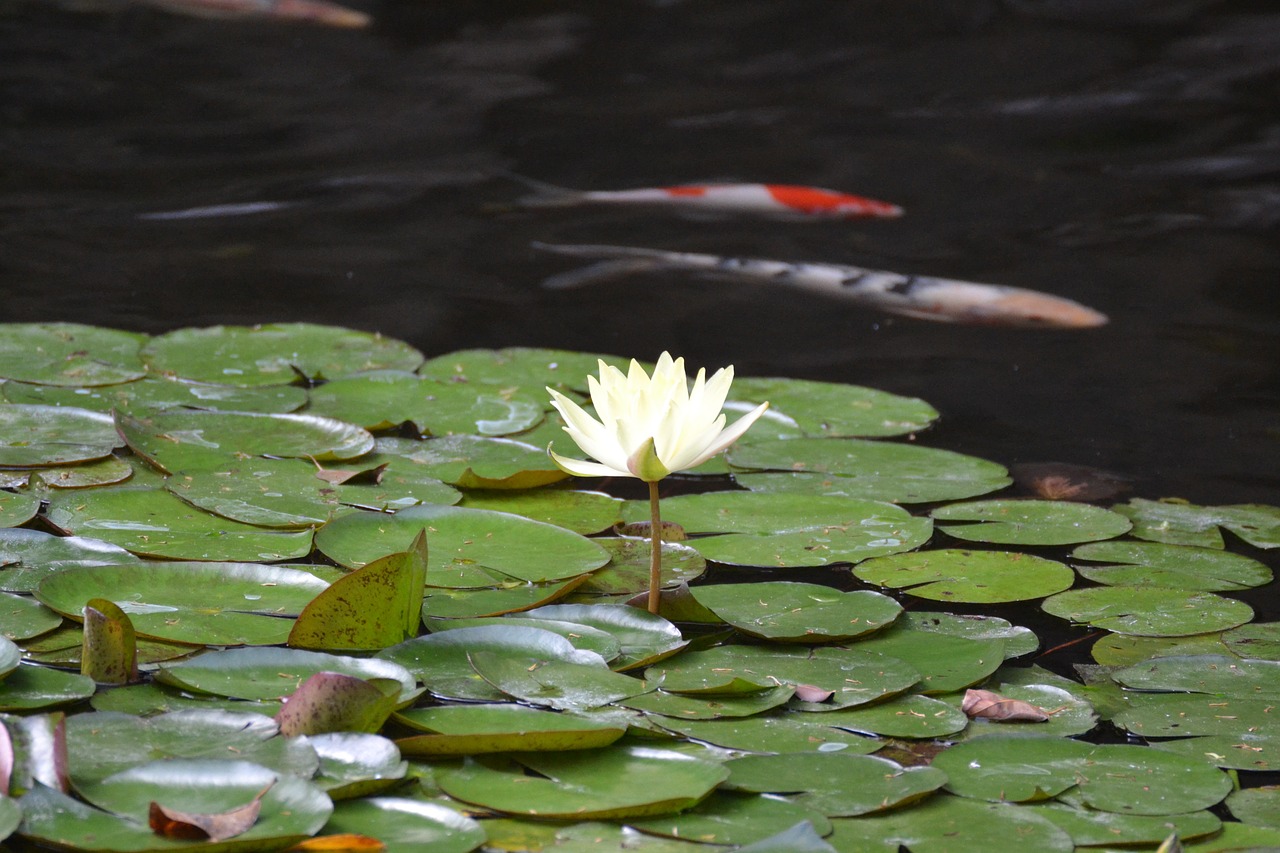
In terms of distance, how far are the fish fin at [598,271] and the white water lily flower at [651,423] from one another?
1.74 m

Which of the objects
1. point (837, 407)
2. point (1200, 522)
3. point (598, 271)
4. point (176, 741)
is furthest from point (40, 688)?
point (598, 271)

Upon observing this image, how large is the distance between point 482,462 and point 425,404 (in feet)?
0.81

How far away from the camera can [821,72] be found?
4758 mm

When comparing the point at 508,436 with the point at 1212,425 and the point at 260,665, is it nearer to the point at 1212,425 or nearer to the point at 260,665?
the point at 260,665

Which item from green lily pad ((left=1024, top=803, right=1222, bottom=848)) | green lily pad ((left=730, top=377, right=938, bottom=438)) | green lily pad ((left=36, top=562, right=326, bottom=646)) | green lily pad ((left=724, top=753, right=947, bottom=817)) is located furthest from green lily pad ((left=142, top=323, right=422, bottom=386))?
green lily pad ((left=1024, top=803, right=1222, bottom=848))

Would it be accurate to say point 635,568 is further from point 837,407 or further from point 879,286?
point 879,286

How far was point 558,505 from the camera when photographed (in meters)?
1.68

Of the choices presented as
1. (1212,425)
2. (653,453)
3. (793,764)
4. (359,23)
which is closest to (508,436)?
(653,453)

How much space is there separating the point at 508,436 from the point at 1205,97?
3.48m

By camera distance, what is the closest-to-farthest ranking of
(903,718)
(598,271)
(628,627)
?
(903,718) → (628,627) → (598,271)

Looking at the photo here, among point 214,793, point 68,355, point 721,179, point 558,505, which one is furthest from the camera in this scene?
point 721,179

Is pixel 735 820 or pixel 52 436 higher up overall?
pixel 52 436

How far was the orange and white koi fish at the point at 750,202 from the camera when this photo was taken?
3.54 metres

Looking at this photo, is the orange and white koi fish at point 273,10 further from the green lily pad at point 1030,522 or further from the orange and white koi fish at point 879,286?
the green lily pad at point 1030,522
